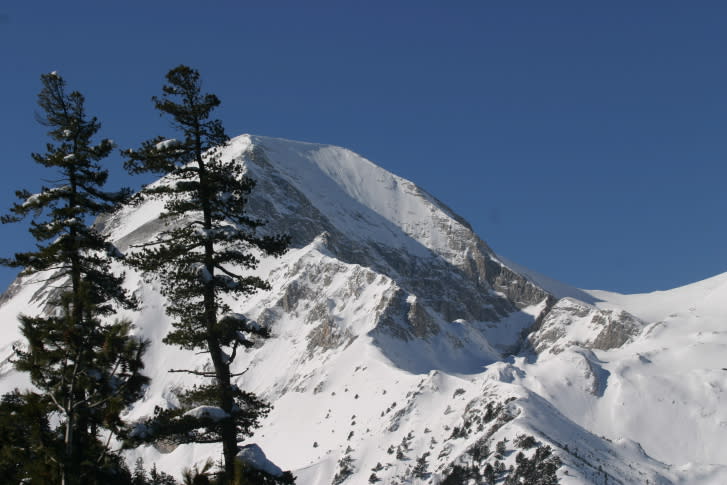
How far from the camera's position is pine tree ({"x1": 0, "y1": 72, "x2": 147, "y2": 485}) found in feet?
86.2

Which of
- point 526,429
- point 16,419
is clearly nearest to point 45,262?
point 16,419

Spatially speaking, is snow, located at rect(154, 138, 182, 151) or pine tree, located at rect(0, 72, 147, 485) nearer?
pine tree, located at rect(0, 72, 147, 485)

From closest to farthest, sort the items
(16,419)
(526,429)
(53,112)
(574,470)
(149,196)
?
(16,419) < (149,196) < (53,112) < (574,470) < (526,429)

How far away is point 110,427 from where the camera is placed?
26828 millimetres

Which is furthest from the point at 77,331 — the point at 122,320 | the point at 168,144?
the point at 168,144

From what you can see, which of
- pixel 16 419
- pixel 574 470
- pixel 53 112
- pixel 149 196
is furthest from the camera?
pixel 574 470

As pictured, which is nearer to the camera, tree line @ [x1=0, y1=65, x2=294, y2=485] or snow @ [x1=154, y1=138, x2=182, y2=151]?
tree line @ [x1=0, y1=65, x2=294, y2=485]

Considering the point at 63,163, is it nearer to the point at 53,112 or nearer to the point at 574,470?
the point at 53,112

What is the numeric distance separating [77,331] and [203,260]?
24.6ft

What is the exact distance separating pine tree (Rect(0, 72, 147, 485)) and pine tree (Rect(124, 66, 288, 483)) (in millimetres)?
2588

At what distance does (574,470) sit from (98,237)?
155 meters

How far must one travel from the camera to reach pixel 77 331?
26328 mm

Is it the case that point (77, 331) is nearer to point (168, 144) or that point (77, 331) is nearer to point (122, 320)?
point (122, 320)

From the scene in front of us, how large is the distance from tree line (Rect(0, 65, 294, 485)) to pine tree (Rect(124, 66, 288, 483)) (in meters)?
0.05
